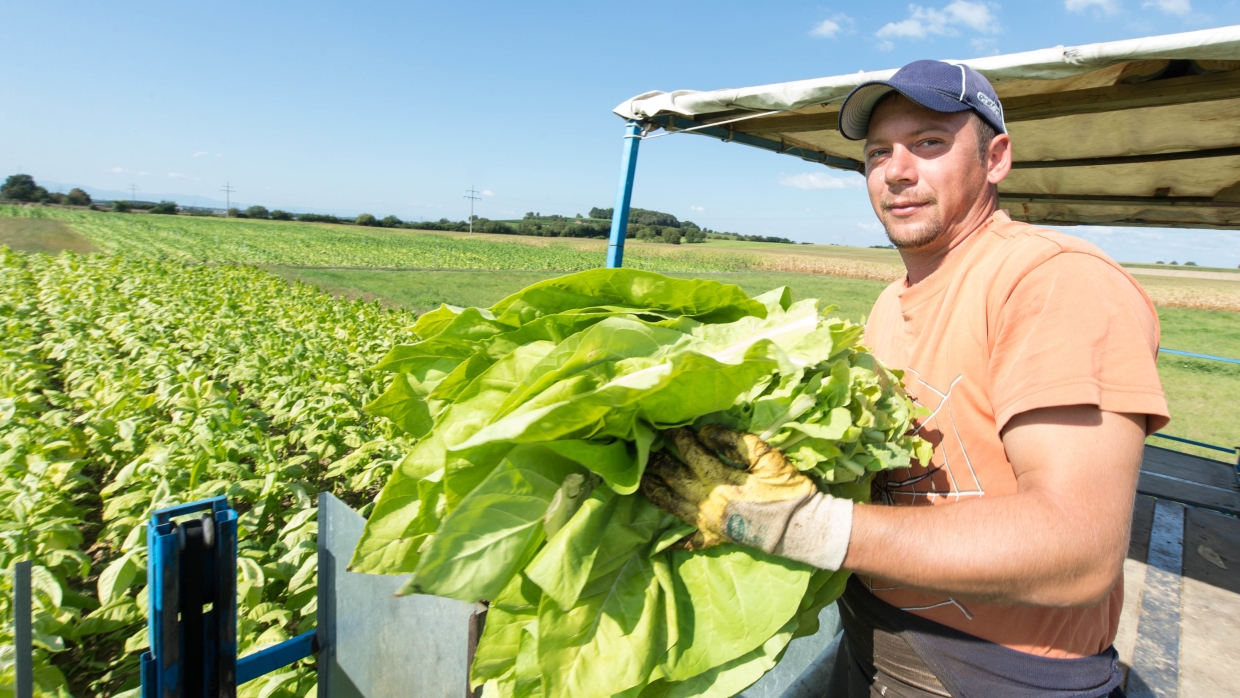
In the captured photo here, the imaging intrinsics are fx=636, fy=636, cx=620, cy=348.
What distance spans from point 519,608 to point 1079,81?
3.42 m

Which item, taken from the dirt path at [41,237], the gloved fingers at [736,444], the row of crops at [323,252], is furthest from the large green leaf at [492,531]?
the dirt path at [41,237]

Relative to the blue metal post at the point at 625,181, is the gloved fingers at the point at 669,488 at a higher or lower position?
lower

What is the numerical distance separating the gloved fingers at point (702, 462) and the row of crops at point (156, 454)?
6.79 feet

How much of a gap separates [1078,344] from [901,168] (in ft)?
2.21

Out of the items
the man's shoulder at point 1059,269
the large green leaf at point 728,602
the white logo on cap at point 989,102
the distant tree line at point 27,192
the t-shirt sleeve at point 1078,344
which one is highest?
the distant tree line at point 27,192

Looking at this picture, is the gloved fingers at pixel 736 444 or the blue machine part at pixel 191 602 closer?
A: the gloved fingers at pixel 736 444

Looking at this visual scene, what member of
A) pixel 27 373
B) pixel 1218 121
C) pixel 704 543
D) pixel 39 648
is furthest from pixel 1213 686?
pixel 27 373

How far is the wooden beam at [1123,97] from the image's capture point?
2635 millimetres

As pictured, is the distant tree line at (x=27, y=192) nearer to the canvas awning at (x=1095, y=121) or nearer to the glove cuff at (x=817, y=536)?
the canvas awning at (x=1095, y=121)

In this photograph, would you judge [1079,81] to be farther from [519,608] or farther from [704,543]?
[519,608]

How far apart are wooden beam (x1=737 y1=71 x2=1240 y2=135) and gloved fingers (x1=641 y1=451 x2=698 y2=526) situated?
303 centimetres

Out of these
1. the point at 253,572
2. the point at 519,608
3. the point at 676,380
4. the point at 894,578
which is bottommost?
the point at 253,572

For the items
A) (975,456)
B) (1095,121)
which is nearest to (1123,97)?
(1095,121)

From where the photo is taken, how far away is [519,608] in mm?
1175
